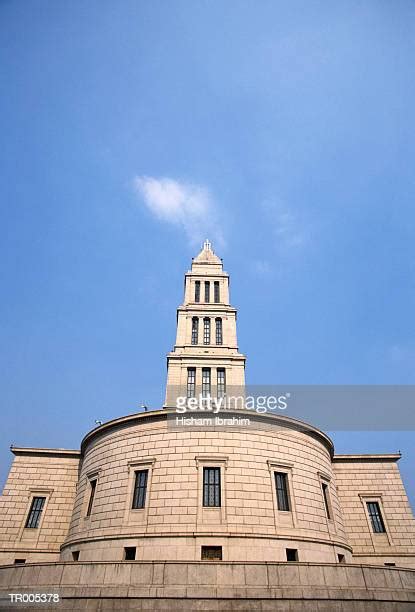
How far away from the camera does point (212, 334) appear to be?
39.7 m

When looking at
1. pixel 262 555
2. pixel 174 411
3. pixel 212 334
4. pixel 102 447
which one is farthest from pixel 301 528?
pixel 212 334

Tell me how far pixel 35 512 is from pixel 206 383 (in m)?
18.2

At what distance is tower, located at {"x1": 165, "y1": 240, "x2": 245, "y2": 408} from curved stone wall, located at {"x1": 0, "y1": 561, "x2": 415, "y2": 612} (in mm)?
19140

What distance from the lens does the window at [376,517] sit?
94.6 feet

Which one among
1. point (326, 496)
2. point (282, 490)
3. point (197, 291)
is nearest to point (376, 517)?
point (326, 496)

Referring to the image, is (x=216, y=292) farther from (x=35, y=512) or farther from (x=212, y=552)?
(x=212, y=552)

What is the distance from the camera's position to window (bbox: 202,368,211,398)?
1387 inches

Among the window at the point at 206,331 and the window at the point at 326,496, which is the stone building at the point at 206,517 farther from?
the window at the point at 206,331

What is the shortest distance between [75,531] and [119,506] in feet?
15.8

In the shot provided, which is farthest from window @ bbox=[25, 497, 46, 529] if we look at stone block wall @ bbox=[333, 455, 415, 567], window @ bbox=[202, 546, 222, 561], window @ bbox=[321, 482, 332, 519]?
stone block wall @ bbox=[333, 455, 415, 567]

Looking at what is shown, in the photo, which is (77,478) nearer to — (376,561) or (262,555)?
(262,555)

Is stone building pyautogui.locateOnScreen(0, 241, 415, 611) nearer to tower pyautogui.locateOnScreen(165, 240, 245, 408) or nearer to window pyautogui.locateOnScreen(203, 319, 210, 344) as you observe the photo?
tower pyautogui.locateOnScreen(165, 240, 245, 408)

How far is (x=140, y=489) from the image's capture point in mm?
21719

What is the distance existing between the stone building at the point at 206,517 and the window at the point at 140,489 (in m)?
0.06
